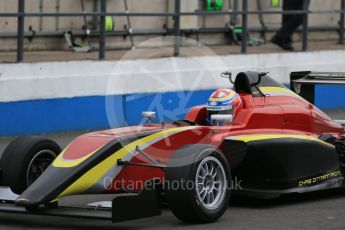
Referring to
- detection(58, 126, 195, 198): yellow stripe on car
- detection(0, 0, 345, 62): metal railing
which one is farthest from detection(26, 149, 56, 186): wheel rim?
detection(0, 0, 345, 62): metal railing

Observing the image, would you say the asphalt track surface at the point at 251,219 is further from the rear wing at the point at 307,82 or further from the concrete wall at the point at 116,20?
the concrete wall at the point at 116,20

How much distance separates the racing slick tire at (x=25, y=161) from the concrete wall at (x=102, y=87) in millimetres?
3043

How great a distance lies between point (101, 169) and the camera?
25.0 feet

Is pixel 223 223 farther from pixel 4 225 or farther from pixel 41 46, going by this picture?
pixel 41 46

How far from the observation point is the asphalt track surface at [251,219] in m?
7.59

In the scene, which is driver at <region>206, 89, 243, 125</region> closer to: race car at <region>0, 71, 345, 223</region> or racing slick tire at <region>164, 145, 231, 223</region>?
race car at <region>0, 71, 345, 223</region>

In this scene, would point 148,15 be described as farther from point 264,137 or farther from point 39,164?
point 39,164

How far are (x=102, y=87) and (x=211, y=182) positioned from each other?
20.3 feet

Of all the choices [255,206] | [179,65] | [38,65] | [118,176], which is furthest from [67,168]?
[179,65]

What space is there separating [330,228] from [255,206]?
112 centimetres

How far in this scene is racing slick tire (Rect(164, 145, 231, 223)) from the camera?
24.2ft

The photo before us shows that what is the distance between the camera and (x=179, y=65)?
14797 mm

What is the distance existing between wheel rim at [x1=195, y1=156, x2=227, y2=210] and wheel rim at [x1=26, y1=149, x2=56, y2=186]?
1491 mm

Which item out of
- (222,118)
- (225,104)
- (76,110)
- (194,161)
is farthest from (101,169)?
(76,110)
